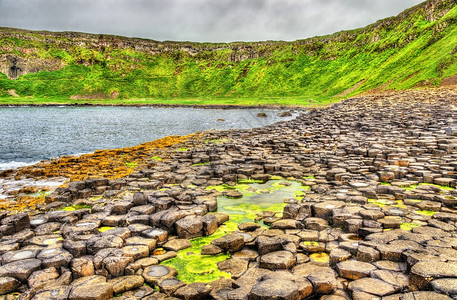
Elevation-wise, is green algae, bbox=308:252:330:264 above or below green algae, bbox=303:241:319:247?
below

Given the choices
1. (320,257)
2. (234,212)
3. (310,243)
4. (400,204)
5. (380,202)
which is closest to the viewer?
(320,257)

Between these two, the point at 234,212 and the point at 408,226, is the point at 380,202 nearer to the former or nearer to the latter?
the point at 408,226

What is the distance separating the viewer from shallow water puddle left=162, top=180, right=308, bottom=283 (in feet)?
15.7

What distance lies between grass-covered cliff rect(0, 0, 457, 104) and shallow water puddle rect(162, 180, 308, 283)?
57131 mm

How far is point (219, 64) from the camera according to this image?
147m

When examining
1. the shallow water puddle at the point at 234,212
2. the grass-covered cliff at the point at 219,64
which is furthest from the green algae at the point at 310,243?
→ the grass-covered cliff at the point at 219,64

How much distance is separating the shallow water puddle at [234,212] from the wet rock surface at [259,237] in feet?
0.38

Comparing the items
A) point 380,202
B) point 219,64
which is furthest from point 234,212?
point 219,64

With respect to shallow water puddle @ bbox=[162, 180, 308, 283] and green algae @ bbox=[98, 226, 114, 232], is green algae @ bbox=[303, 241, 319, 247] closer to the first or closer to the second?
shallow water puddle @ bbox=[162, 180, 308, 283]

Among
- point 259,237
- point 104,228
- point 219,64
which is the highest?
point 219,64

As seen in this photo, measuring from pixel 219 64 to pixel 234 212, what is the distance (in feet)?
478

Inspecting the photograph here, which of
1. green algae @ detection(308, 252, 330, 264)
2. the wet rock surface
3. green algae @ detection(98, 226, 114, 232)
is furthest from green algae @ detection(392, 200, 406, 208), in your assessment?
green algae @ detection(98, 226, 114, 232)

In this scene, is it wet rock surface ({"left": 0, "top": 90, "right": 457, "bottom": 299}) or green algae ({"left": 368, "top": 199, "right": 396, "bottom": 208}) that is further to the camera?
green algae ({"left": 368, "top": 199, "right": 396, "bottom": 208})

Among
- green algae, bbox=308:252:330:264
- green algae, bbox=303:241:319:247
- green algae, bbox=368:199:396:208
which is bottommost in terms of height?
green algae, bbox=308:252:330:264
